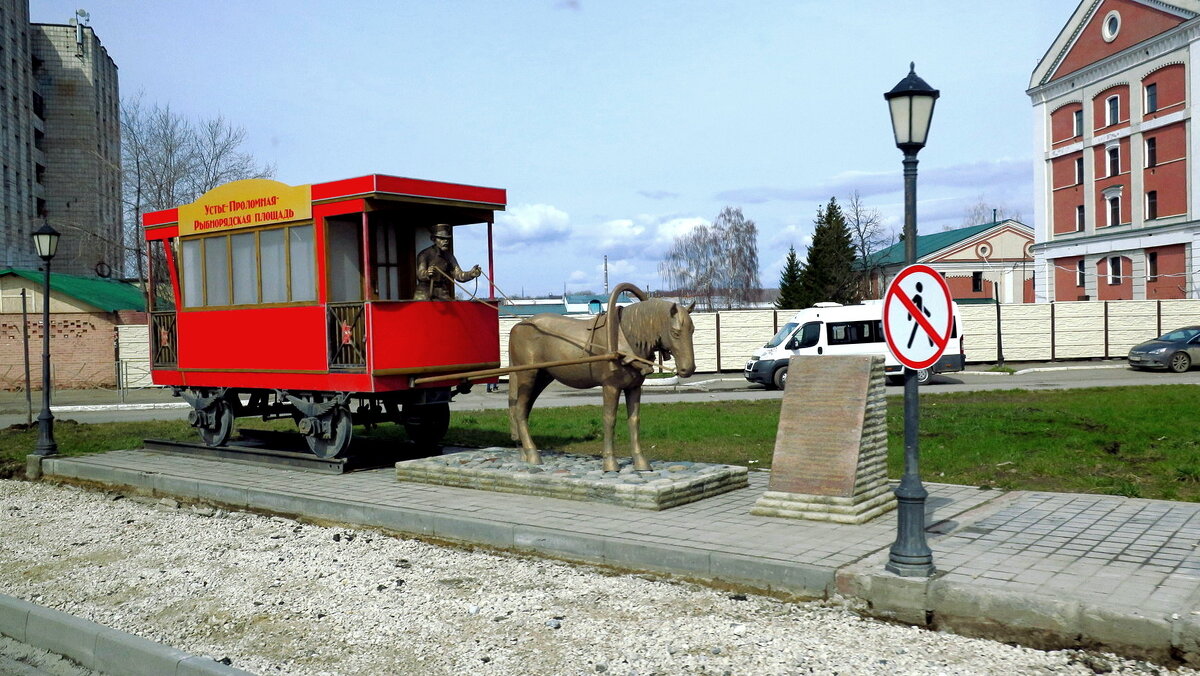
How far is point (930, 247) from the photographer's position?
2931 inches

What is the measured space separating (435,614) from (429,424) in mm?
7039

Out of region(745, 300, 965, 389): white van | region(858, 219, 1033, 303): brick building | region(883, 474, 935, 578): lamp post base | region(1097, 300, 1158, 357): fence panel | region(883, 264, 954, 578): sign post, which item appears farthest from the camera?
region(858, 219, 1033, 303): brick building

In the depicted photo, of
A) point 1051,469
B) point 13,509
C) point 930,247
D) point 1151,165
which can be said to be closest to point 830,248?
point 1151,165

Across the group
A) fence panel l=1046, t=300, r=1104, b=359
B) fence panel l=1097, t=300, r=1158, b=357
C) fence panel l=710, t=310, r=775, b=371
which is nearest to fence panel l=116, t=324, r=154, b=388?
fence panel l=710, t=310, r=775, b=371

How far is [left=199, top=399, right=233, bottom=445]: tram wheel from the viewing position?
13.7m

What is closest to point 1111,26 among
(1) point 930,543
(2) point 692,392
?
(2) point 692,392

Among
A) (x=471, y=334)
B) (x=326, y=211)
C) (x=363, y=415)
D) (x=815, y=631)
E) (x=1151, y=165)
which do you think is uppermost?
(x=1151, y=165)

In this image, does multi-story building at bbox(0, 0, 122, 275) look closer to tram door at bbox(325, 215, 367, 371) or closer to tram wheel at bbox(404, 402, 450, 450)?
tram wheel at bbox(404, 402, 450, 450)

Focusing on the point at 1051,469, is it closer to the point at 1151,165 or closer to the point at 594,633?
the point at 594,633

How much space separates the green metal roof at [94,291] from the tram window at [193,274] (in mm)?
21693

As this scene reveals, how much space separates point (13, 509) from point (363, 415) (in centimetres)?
397

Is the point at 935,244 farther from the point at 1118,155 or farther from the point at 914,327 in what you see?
the point at 914,327

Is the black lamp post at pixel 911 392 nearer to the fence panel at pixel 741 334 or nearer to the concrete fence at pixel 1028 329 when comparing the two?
the concrete fence at pixel 1028 329

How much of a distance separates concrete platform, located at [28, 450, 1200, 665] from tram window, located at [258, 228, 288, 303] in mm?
2603
